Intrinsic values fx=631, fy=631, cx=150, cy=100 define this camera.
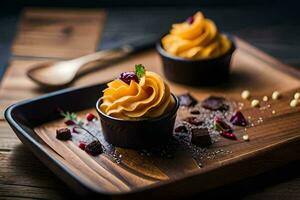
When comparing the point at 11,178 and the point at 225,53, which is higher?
→ the point at 225,53

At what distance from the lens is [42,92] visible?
90.4 inches

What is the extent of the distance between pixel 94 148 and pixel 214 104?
19.2 inches

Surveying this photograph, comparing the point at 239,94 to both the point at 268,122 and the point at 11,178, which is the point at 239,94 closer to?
the point at 268,122

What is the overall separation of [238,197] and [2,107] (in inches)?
36.5

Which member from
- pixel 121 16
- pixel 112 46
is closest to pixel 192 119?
pixel 112 46

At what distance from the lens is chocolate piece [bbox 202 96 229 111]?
2096 mm

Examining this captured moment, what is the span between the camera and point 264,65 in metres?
2.41

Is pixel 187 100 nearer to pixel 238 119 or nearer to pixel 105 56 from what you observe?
pixel 238 119

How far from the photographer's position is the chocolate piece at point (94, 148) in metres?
1.82

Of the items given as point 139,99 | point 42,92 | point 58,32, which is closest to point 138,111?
point 139,99

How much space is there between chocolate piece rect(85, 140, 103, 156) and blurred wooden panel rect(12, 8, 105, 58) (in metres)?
0.83

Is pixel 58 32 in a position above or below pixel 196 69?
below

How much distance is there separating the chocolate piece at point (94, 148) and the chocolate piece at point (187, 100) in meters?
0.39

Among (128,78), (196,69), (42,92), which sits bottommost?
(42,92)
